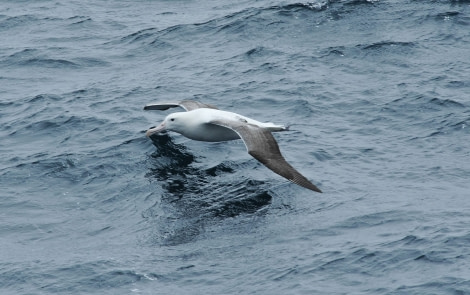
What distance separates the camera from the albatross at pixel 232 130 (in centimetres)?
2017

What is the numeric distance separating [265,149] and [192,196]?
1742 millimetres

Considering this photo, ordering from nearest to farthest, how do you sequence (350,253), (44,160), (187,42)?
1. (350,253)
2. (44,160)
3. (187,42)

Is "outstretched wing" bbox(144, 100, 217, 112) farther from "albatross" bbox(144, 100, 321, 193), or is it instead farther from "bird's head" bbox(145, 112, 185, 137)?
"bird's head" bbox(145, 112, 185, 137)

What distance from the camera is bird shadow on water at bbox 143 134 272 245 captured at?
1928cm

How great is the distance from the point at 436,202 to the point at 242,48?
11553 millimetres

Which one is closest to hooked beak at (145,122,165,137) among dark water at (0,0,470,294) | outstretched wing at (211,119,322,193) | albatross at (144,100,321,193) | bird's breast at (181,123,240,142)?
albatross at (144,100,321,193)

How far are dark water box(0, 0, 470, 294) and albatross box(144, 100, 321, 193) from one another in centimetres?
62

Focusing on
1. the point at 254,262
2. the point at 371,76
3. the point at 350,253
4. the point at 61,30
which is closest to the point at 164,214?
the point at 254,262

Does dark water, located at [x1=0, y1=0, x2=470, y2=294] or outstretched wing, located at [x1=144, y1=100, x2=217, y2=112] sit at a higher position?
outstretched wing, located at [x1=144, y1=100, x2=217, y2=112]

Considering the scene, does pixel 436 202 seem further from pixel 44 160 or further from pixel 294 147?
pixel 44 160

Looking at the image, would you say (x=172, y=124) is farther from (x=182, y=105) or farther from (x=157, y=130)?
(x=182, y=105)

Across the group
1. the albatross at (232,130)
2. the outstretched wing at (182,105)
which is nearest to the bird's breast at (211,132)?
the albatross at (232,130)

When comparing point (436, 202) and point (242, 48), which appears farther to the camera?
point (242, 48)

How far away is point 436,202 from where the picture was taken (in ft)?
63.4
